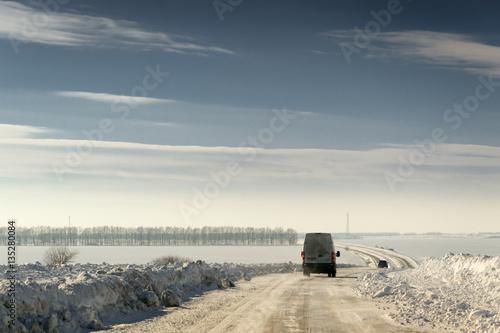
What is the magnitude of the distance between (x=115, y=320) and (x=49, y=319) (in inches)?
105

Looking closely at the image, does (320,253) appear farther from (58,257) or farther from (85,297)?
(58,257)

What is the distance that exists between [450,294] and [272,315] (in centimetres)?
796

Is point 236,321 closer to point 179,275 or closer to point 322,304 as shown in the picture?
point 322,304

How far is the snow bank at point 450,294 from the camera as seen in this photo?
41.2ft

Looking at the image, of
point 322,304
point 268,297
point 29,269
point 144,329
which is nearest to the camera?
point 144,329

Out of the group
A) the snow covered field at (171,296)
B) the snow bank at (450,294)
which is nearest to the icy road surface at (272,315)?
the snow covered field at (171,296)

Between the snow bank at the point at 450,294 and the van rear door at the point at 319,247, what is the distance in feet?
14.6

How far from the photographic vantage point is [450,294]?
18.2 m

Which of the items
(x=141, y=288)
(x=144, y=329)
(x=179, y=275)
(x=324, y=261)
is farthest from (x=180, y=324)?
(x=324, y=261)

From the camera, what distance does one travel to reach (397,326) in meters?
12.4

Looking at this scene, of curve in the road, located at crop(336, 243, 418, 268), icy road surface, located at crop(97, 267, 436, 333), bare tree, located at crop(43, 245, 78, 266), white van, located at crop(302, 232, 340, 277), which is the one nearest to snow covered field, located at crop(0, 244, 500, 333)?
icy road surface, located at crop(97, 267, 436, 333)

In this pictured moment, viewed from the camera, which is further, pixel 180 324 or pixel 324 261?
pixel 324 261

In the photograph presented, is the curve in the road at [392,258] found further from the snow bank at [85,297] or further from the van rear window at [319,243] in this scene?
the snow bank at [85,297]

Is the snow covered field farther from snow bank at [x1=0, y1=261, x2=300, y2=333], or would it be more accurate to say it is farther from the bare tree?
the bare tree
